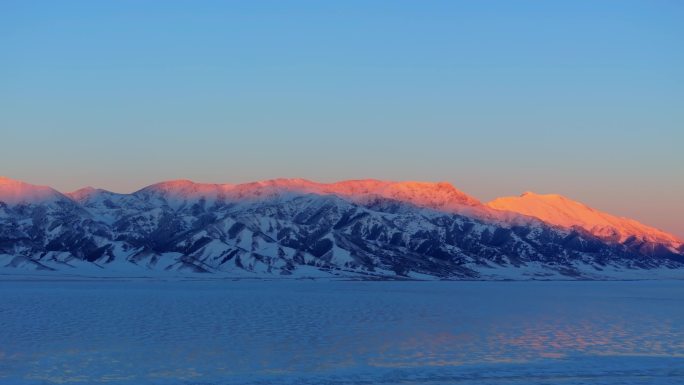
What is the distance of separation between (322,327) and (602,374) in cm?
2872

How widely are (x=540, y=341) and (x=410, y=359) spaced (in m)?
14.1

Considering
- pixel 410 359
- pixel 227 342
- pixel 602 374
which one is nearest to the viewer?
pixel 602 374

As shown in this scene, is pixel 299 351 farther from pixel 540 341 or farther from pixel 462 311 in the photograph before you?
pixel 462 311

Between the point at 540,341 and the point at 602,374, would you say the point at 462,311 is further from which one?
the point at 602,374

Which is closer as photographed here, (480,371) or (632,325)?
(480,371)

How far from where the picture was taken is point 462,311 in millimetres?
90812

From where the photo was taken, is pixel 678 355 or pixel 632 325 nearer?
pixel 678 355

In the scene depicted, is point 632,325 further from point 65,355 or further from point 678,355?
point 65,355

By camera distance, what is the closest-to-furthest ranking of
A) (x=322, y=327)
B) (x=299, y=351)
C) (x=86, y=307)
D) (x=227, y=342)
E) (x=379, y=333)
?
(x=299, y=351) → (x=227, y=342) → (x=379, y=333) → (x=322, y=327) → (x=86, y=307)

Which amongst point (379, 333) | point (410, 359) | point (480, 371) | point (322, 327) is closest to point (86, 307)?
point (322, 327)

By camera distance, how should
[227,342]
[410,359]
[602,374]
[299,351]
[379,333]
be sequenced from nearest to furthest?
[602,374]
[410,359]
[299,351]
[227,342]
[379,333]

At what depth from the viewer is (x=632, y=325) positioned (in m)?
71.5

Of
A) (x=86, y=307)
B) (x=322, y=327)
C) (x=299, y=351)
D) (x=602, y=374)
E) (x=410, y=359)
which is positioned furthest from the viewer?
(x=86, y=307)

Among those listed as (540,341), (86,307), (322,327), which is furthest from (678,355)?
(86,307)
